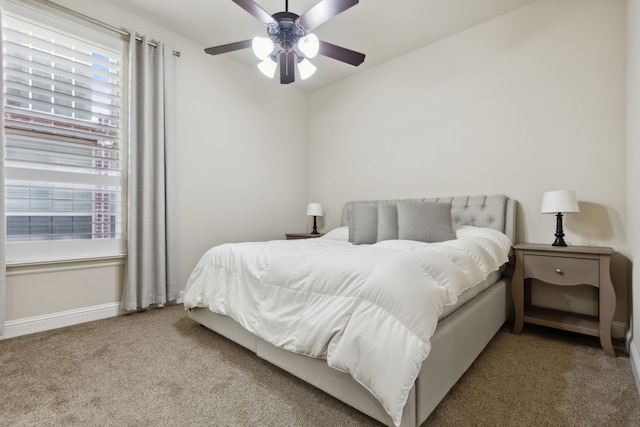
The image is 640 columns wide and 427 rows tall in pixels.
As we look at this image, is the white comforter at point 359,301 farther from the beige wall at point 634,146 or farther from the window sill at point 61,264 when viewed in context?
the window sill at point 61,264

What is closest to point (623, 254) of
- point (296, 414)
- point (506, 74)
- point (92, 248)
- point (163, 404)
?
point (506, 74)

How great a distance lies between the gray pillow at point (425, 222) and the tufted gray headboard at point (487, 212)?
0.59 m

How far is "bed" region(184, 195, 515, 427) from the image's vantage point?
44.9 inches

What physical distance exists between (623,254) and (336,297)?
7.98 ft

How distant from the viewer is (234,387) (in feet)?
5.21

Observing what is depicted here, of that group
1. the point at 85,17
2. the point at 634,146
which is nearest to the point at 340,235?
the point at 634,146

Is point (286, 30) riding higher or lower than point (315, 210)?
higher

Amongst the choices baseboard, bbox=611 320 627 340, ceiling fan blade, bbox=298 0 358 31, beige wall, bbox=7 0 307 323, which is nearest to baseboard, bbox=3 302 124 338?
beige wall, bbox=7 0 307 323

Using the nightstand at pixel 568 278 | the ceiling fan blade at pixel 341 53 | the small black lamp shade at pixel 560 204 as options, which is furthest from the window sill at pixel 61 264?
the small black lamp shade at pixel 560 204

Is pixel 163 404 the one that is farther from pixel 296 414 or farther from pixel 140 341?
pixel 140 341

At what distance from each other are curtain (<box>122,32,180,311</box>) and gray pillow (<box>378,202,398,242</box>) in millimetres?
2102

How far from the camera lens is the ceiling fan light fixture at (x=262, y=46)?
2.10m

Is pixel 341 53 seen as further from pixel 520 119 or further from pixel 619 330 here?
pixel 619 330

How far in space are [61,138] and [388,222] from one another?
288cm
